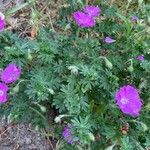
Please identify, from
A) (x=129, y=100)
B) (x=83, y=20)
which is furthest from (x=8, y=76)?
(x=129, y=100)

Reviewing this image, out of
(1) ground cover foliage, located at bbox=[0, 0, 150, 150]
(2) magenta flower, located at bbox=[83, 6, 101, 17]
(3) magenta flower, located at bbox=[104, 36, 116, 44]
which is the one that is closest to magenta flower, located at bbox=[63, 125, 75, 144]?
(1) ground cover foliage, located at bbox=[0, 0, 150, 150]

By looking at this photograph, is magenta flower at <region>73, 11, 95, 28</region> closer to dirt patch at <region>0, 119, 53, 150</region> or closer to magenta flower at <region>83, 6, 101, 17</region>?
magenta flower at <region>83, 6, 101, 17</region>

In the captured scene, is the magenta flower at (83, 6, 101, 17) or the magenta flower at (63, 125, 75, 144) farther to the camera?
the magenta flower at (83, 6, 101, 17)

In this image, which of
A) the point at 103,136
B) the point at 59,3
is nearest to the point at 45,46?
the point at 103,136

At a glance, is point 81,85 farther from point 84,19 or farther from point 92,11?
point 92,11

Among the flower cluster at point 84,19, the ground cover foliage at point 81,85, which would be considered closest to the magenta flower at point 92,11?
the flower cluster at point 84,19
